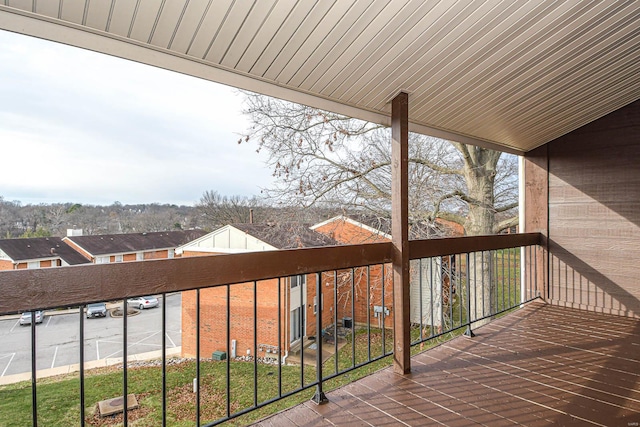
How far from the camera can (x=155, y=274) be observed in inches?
55.8

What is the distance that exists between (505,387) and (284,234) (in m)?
5.01

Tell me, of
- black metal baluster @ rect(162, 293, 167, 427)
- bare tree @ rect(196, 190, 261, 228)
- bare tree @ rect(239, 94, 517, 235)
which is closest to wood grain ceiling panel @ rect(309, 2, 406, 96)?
black metal baluster @ rect(162, 293, 167, 427)

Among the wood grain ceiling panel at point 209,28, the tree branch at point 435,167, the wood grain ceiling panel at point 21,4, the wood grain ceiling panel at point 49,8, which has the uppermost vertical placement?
the tree branch at point 435,167

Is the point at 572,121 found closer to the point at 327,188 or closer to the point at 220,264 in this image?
the point at 220,264

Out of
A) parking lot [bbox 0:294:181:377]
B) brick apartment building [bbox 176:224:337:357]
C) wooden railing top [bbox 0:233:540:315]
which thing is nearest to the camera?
wooden railing top [bbox 0:233:540:315]

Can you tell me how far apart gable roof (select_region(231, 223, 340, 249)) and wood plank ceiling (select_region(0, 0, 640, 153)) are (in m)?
4.22

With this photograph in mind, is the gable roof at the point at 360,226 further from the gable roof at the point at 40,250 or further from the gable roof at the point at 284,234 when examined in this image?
the gable roof at the point at 40,250

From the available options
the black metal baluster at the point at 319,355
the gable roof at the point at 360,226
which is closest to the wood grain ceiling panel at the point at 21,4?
the black metal baluster at the point at 319,355

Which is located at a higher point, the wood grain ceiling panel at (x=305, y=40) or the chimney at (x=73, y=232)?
the wood grain ceiling panel at (x=305, y=40)

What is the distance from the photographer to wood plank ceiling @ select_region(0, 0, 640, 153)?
4.68 ft

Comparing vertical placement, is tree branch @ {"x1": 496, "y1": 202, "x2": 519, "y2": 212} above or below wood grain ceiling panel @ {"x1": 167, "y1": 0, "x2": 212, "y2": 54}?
below

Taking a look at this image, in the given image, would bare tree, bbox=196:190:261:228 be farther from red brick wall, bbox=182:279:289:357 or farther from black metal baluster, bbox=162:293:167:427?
black metal baluster, bbox=162:293:167:427

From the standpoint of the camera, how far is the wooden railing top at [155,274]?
1160mm

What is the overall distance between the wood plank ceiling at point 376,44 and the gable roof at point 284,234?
4.22 m
